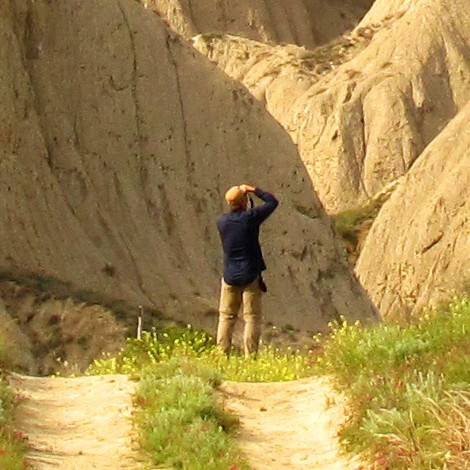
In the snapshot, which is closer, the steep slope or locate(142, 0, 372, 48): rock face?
the steep slope

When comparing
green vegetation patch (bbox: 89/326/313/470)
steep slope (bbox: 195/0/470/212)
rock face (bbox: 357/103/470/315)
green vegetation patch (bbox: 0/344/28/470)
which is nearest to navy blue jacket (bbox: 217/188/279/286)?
green vegetation patch (bbox: 89/326/313/470)

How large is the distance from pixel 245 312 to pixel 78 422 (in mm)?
3439

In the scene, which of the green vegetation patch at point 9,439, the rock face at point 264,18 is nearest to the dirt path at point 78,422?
the green vegetation patch at point 9,439

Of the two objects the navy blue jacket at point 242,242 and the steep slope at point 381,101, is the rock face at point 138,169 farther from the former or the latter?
the steep slope at point 381,101

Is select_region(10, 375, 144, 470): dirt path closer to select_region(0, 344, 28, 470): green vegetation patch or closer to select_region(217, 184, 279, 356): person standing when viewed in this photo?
select_region(0, 344, 28, 470): green vegetation patch

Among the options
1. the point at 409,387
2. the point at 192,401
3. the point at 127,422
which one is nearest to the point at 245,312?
the point at 127,422

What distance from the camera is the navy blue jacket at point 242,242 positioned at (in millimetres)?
14047

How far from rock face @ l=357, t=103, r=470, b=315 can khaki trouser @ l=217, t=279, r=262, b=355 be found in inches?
1352

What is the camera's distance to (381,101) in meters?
63.6

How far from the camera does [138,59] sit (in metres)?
37.1

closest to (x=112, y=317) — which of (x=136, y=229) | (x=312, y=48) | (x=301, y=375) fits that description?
(x=136, y=229)

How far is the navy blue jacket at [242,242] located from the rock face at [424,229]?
34612 mm

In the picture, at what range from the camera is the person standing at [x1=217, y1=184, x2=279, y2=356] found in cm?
1407

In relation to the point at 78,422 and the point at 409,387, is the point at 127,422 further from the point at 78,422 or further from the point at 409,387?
the point at 409,387
